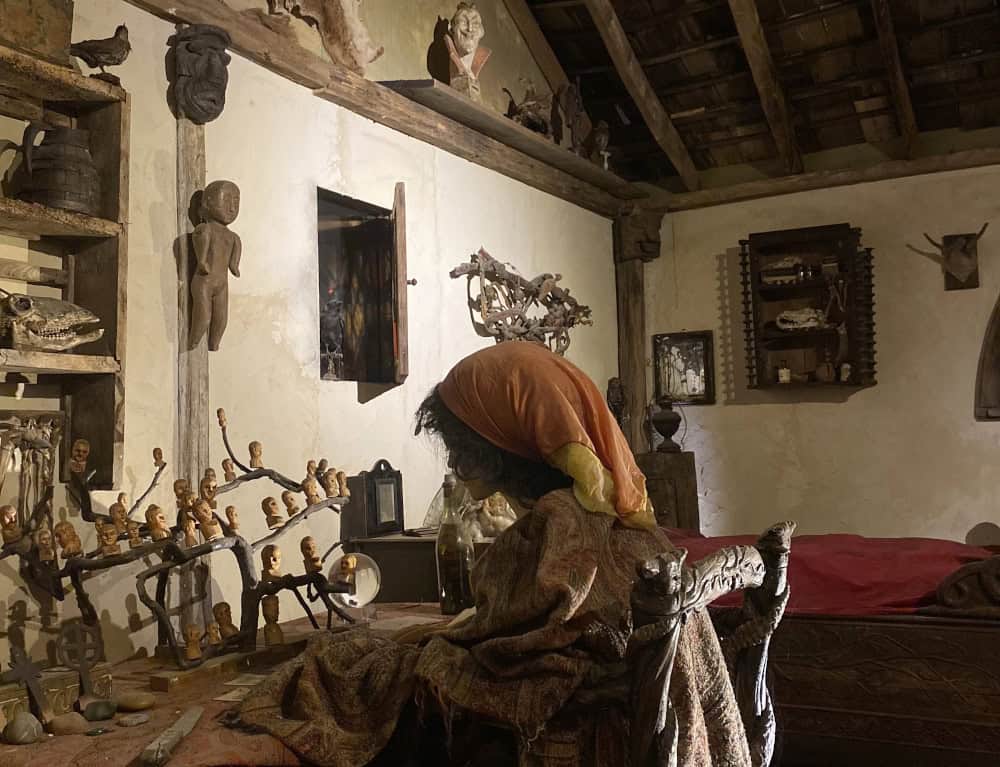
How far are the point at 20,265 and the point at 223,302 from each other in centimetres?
66

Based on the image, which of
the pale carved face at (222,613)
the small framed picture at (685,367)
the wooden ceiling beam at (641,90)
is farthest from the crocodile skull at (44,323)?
the small framed picture at (685,367)

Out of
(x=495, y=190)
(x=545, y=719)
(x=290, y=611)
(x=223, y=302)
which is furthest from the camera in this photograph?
(x=495, y=190)

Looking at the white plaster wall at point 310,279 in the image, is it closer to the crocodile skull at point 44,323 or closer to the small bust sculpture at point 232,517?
the crocodile skull at point 44,323

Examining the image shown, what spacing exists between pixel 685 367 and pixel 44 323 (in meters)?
4.68

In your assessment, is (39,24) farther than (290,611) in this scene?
No

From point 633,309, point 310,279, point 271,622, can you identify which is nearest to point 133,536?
point 271,622

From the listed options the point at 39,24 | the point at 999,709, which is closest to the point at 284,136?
the point at 39,24

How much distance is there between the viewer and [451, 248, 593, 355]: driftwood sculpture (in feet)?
15.3

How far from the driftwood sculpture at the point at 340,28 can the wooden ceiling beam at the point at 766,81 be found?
217cm

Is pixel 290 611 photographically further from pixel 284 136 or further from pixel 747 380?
pixel 747 380

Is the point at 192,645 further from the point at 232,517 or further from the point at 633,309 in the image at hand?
the point at 633,309

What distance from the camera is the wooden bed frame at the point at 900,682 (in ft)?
9.20

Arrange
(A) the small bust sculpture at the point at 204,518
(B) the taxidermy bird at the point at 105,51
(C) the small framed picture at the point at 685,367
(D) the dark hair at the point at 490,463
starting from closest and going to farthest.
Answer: (D) the dark hair at the point at 490,463 < (A) the small bust sculpture at the point at 204,518 < (B) the taxidermy bird at the point at 105,51 < (C) the small framed picture at the point at 685,367

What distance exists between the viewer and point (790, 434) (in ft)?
19.8
